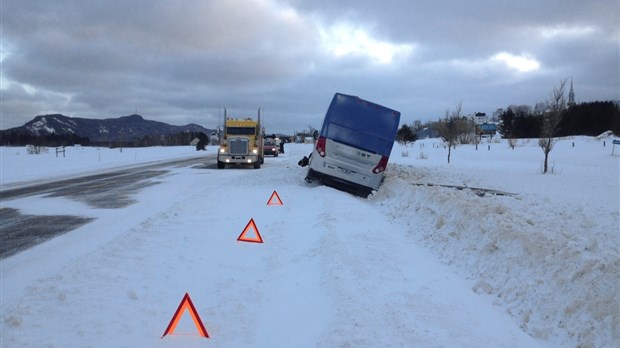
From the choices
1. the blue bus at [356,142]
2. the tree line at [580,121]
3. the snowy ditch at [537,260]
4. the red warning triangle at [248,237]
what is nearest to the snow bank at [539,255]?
the snowy ditch at [537,260]

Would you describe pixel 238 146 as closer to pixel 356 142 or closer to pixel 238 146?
pixel 238 146

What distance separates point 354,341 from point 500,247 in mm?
3457

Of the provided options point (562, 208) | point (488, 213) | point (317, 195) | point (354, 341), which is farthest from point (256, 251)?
point (562, 208)

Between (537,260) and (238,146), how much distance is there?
77.4 ft

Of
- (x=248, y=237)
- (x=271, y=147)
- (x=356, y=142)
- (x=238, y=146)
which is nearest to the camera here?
(x=248, y=237)

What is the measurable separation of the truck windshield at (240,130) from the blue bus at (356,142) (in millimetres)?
13906

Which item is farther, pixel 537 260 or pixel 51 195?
pixel 51 195

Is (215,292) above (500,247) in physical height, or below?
below

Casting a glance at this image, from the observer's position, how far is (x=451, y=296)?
5500mm

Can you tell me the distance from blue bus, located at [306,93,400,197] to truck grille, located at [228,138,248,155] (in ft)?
44.2

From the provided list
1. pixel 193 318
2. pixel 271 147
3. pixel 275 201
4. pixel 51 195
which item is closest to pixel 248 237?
pixel 193 318

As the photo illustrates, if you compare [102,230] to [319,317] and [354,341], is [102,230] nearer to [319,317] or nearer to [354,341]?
[319,317]

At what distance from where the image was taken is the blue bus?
1478 cm

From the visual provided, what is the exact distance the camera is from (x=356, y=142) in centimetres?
1484
